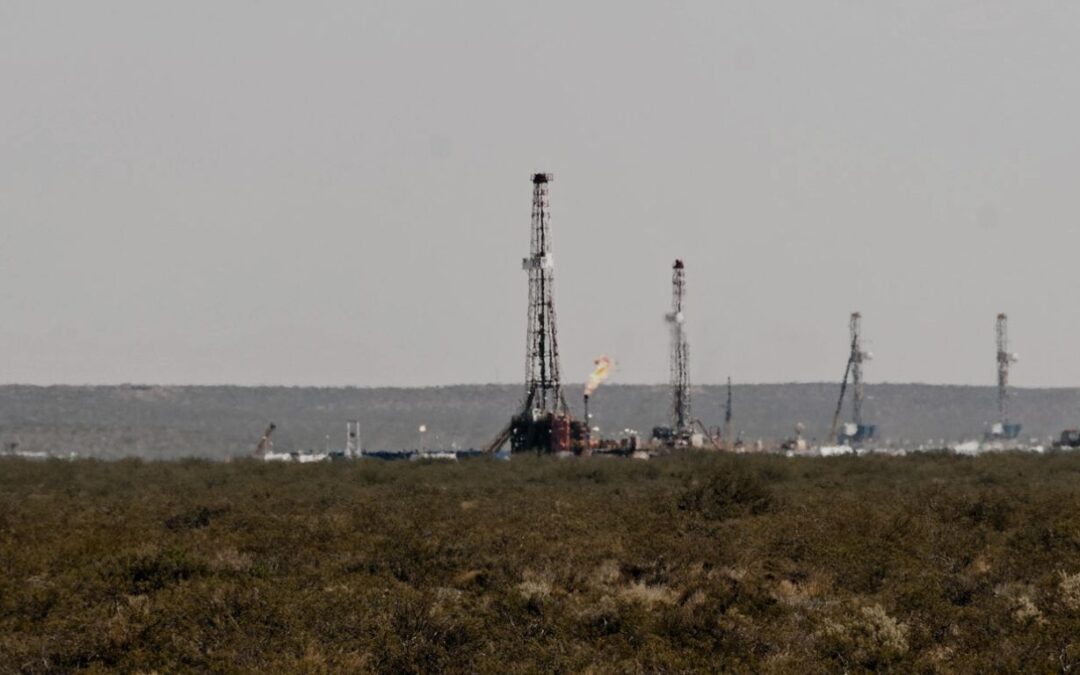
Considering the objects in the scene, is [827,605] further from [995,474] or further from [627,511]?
[995,474]

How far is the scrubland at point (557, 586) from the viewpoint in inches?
1065

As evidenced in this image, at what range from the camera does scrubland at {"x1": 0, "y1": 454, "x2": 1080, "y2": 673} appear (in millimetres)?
27062

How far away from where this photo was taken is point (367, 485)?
80.8m

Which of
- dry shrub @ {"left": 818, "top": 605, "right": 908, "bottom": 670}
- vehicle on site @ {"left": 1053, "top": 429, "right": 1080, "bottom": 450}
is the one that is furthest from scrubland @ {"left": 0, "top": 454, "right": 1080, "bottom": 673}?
vehicle on site @ {"left": 1053, "top": 429, "right": 1080, "bottom": 450}

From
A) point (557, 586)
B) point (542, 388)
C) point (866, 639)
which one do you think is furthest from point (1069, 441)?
point (866, 639)

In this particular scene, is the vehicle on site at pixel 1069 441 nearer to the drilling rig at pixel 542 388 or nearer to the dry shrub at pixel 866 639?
the drilling rig at pixel 542 388

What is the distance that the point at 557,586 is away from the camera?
109 feet

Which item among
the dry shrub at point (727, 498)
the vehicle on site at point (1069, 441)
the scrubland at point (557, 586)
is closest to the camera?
the scrubland at point (557, 586)

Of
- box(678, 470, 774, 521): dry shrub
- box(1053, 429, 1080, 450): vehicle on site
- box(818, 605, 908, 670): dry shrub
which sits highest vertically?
box(1053, 429, 1080, 450): vehicle on site

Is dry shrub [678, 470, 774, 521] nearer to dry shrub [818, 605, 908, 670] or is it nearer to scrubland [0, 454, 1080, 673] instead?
scrubland [0, 454, 1080, 673]

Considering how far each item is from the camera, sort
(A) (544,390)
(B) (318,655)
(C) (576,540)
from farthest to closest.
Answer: (A) (544,390)
(C) (576,540)
(B) (318,655)

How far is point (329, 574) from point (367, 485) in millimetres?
47012

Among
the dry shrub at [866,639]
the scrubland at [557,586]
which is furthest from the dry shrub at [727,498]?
the dry shrub at [866,639]

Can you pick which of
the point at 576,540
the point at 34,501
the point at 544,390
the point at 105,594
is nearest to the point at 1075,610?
the point at 576,540
